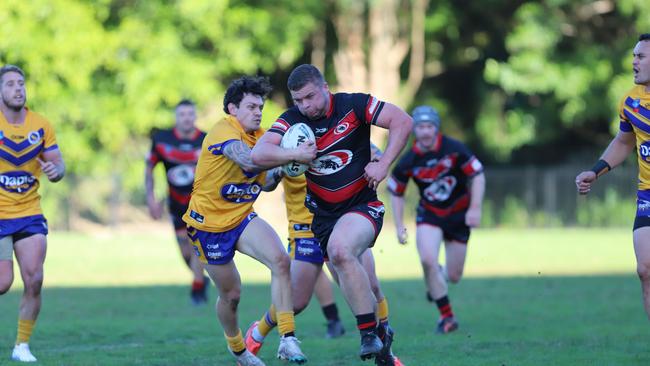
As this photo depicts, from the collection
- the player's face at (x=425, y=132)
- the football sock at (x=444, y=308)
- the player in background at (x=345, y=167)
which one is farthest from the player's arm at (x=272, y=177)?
the football sock at (x=444, y=308)

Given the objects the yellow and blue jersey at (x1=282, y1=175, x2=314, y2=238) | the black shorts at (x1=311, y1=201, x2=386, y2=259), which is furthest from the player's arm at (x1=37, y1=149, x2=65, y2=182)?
the black shorts at (x1=311, y1=201, x2=386, y2=259)

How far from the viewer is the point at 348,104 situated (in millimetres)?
8125

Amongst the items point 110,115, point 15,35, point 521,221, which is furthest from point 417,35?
point 15,35

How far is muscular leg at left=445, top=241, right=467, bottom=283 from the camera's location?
12.4 m

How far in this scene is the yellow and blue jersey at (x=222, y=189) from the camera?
27.1ft

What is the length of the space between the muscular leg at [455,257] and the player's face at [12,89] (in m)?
5.33

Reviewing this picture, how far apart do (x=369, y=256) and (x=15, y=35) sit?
2244 cm

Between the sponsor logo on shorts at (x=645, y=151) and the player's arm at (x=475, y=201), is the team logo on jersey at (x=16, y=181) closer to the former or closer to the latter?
the player's arm at (x=475, y=201)

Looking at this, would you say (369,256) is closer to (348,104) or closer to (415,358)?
(415,358)

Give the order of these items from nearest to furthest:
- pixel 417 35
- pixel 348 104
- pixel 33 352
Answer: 1. pixel 348 104
2. pixel 33 352
3. pixel 417 35

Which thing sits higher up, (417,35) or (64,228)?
(417,35)

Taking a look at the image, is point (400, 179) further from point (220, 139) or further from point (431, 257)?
point (220, 139)

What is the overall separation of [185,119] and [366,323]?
7.02 m

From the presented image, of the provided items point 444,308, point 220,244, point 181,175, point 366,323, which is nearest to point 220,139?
point 220,244
